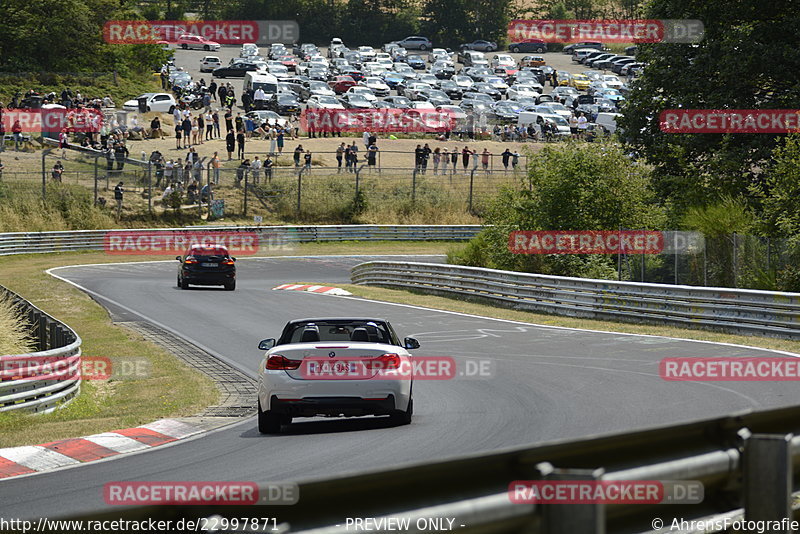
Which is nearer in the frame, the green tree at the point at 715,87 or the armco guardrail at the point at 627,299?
the armco guardrail at the point at 627,299

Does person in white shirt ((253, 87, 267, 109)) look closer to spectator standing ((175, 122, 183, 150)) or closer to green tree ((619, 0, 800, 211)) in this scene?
spectator standing ((175, 122, 183, 150))

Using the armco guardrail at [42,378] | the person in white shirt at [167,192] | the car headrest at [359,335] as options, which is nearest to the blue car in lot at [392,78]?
the person in white shirt at [167,192]

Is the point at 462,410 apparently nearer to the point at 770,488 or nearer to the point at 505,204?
the point at 770,488

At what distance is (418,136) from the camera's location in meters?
69.8

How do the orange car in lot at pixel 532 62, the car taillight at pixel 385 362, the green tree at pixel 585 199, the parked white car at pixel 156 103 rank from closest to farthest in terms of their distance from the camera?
the car taillight at pixel 385 362 → the green tree at pixel 585 199 → the parked white car at pixel 156 103 → the orange car in lot at pixel 532 62

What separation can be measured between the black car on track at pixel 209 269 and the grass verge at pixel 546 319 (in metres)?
3.97

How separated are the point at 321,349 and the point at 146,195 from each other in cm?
4166

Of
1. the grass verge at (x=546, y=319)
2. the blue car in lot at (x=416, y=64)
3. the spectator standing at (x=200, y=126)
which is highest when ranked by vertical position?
the blue car in lot at (x=416, y=64)

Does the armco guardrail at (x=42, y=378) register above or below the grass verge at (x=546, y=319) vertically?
above

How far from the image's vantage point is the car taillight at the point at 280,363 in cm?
1179

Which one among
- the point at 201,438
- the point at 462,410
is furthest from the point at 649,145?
the point at 201,438

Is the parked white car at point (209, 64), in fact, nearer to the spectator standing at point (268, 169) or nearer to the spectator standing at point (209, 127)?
the spectator standing at point (209, 127)

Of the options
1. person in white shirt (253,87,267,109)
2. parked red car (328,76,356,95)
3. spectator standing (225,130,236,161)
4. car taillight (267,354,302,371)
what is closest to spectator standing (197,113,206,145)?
spectator standing (225,130,236,161)

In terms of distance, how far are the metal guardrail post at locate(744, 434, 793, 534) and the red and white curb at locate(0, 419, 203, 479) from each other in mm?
7892
